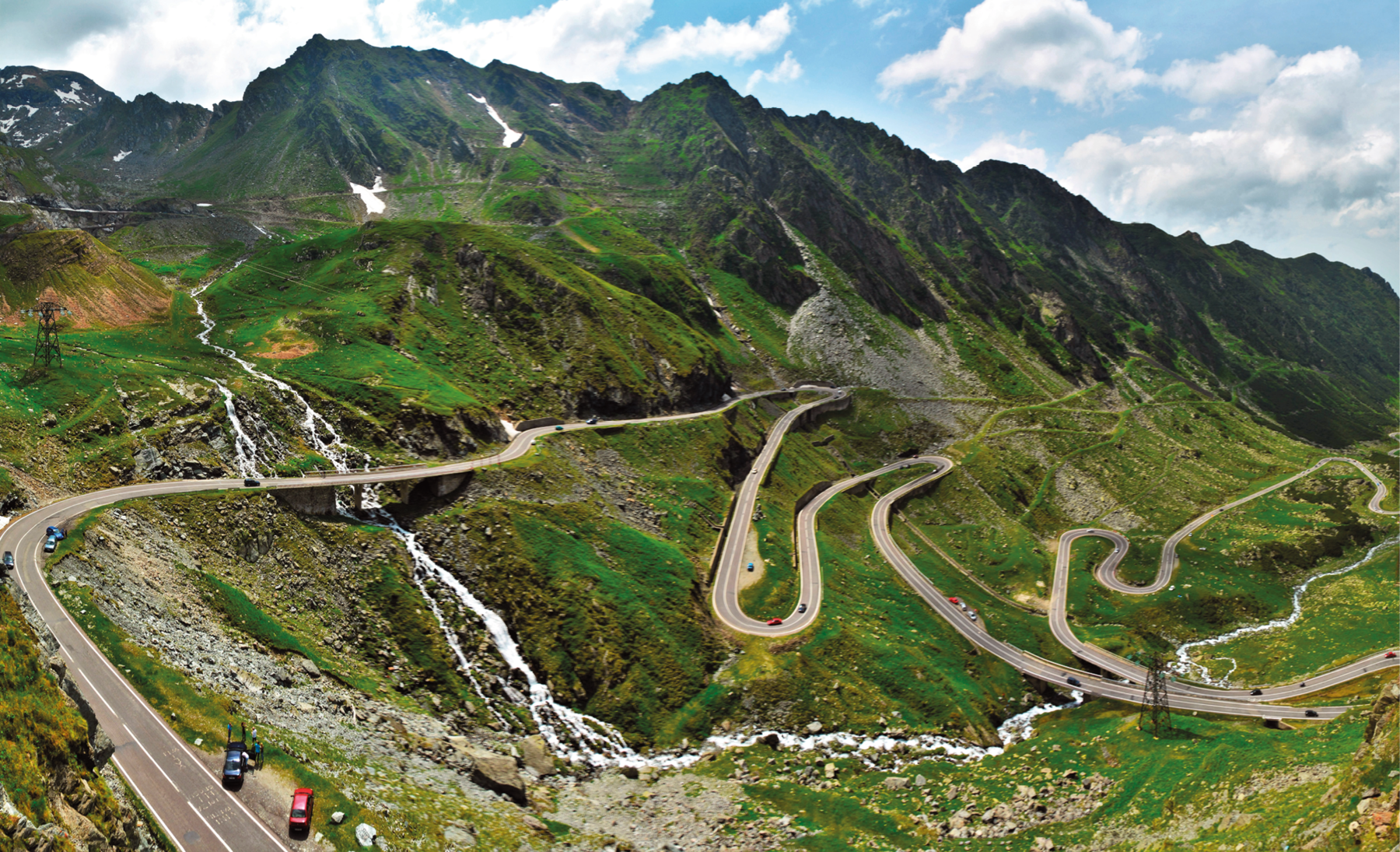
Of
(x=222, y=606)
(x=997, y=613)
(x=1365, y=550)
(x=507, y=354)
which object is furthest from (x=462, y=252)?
(x=1365, y=550)

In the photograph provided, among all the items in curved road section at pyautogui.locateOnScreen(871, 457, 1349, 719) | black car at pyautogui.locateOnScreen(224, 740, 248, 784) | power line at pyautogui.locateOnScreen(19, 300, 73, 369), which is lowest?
curved road section at pyautogui.locateOnScreen(871, 457, 1349, 719)

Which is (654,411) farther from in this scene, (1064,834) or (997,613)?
(1064,834)

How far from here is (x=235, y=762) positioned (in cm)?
3759

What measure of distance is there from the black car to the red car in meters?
3.21

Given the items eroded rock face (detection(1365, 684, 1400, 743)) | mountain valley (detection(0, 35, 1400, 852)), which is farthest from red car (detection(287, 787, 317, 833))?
eroded rock face (detection(1365, 684, 1400, 743))

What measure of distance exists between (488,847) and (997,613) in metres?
88.9

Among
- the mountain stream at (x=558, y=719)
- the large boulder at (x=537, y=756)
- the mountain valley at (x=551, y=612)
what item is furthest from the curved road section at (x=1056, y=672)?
the large boulder at (x=537, y=756)

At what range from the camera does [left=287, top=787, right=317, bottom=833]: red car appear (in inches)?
1406

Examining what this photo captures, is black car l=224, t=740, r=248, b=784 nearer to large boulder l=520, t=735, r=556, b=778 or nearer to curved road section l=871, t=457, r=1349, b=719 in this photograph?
large boulder l=520, t=735, r=556, b=778

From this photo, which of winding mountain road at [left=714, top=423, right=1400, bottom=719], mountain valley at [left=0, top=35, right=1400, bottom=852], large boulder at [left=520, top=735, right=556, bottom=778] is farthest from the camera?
winding mountain road at [left=714, top=423, right=1400, bottom=719]

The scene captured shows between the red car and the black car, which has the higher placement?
the black car

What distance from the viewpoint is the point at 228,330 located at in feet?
395

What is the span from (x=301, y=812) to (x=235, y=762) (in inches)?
204

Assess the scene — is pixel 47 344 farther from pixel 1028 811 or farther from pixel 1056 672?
pixel 1056 672
